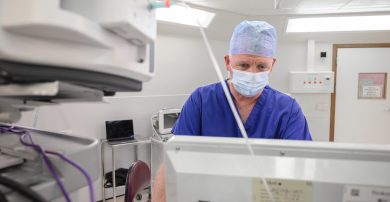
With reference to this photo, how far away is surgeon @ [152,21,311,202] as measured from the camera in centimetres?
118

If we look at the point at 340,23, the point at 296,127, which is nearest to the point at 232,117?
the point at 296,127

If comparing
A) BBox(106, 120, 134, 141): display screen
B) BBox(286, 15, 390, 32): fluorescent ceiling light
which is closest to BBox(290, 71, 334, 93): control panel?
BBox(286, 15, 390, 32): fluorescent ceiling light

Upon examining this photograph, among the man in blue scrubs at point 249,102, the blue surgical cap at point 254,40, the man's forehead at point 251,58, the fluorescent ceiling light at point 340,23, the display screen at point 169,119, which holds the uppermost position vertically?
the fluorescent ceiling light at point 340,23

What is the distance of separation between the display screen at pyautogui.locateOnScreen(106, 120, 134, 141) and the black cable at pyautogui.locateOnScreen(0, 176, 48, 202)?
8.69ft

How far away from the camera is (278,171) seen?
50 centimetres

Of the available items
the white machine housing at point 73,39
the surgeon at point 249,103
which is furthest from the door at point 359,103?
the white machine housing at point 73,39

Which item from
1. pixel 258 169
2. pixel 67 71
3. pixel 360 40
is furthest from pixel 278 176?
pixel 360 40

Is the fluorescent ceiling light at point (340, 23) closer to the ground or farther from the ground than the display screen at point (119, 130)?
farther from the ground

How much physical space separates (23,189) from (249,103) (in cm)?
100

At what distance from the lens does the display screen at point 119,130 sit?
302cm

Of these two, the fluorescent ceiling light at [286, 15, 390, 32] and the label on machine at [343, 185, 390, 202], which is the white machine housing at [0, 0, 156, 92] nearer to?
the label on machine at [343, 185, 390, 202]

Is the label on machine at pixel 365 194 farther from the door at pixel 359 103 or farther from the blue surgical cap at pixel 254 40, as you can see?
the door at pixel 359 103

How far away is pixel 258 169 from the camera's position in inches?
19.9

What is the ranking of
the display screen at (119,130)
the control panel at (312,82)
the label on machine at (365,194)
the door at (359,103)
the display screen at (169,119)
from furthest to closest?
the door at (359,103)
the control panel at (312,82)
the display screen at (169,119)
the display screen at (119,130)
the label on machine at (365,194)
